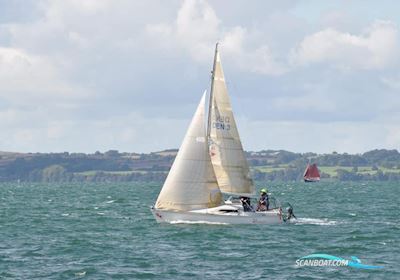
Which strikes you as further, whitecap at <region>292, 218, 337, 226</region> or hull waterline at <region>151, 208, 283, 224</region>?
whitecap at <region>292, 218, 337, 226</region>

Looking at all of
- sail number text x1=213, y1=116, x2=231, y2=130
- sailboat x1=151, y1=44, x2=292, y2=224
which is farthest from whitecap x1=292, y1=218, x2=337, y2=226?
sail number text x1=213, y1=116, x2=231, y2=130

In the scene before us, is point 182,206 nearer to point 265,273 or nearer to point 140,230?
point 140,230

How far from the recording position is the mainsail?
65.7 meters

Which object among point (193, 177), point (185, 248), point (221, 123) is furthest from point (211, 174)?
point (185, 248)

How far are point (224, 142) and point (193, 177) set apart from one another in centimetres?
377

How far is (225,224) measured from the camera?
6444cm

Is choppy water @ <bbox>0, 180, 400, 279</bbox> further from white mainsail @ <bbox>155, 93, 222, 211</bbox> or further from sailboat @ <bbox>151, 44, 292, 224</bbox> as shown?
white mainsail @ <bbox>155, 93, 222, 211</bbox>

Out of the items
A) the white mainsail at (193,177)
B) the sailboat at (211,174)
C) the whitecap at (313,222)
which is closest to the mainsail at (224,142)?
the sailboat at (211,174)

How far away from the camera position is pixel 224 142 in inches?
2601

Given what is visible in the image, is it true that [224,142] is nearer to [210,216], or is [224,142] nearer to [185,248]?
[210,216]

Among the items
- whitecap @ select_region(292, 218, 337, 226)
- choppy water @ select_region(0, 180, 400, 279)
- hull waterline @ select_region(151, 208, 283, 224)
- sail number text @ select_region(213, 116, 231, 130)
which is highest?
sail number text @ select_region(213, 116, 231, 130)

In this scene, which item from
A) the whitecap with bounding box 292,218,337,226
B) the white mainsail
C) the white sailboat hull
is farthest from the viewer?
the whitecap with bounding box 292,218,337,226

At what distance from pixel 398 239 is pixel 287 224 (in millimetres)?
11321

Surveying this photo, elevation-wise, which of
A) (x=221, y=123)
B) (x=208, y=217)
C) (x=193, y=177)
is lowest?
(x=208, y=217)
